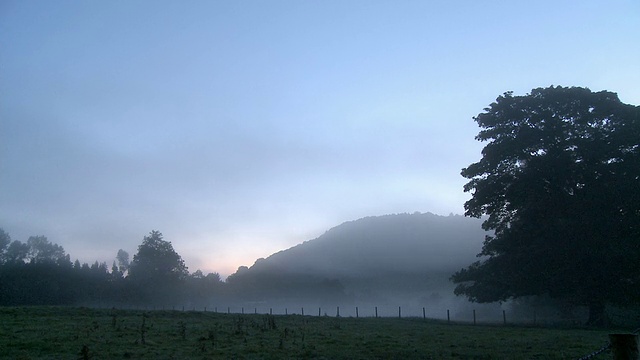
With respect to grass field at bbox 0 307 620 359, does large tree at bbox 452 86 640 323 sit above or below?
above

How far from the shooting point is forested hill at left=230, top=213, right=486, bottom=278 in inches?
5423

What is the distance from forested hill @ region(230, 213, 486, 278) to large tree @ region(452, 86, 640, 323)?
82374mm

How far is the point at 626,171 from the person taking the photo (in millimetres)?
32594

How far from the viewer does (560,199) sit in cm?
3416

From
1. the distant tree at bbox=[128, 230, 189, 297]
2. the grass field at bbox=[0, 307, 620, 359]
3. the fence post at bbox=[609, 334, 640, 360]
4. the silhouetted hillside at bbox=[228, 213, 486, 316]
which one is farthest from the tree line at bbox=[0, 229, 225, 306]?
the fence post at bbox=[609, 334, 640, 360]

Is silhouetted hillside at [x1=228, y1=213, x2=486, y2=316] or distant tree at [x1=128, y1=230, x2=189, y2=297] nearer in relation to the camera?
distant tree at [x1=128, y1=230, x2=189, y2=297]

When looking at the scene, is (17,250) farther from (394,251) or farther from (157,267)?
(394,251)

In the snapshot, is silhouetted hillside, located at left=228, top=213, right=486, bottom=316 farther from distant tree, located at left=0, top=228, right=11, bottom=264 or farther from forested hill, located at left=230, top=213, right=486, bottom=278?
distant tree, located at left=0, top=228, right=11, bottom=264

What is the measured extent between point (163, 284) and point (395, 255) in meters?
86.2

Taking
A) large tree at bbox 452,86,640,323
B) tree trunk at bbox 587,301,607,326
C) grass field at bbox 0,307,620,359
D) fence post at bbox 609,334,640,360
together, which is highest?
large tree at bbox 452,86,640,323

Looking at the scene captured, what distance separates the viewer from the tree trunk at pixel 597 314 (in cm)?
3241

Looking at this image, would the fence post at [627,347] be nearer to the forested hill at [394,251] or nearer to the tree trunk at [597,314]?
the tree trunk at [597,314]

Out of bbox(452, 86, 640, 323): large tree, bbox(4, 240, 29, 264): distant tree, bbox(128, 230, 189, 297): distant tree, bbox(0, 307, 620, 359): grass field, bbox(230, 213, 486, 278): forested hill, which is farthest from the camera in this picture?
bbox(230, 213, 486, 278): forested hill

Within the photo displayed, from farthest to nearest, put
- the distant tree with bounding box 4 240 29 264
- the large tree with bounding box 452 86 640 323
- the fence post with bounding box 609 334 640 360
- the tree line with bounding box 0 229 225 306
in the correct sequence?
the distant tree with bounding box 4 240 29 264 < the tree line with bounding box 0 229 225 306 < the large tree with bounding box 452 86 640 323 < the fence post with bounding box 609 334 640 360
